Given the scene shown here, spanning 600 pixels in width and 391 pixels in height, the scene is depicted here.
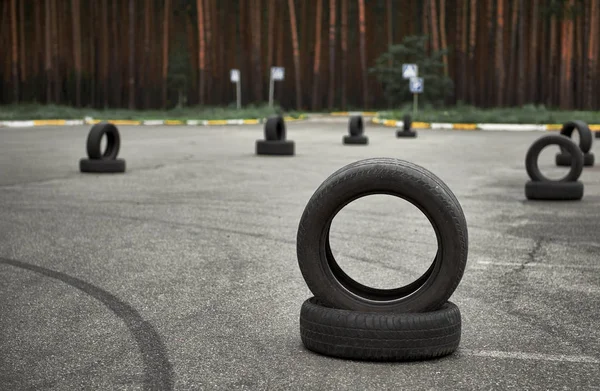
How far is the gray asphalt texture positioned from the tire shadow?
0.01 metres

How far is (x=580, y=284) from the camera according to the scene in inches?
251

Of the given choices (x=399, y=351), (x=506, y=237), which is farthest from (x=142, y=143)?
(x=399, y=351)

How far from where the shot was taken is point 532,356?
4.53 metres

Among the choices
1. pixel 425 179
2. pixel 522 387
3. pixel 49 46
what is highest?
pixel 49 46

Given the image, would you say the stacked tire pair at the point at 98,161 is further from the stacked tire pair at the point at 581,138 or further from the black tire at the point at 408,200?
the black tire at the point at 408,200

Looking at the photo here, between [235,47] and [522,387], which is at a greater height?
[235,47]

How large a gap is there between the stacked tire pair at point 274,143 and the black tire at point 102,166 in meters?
5.03

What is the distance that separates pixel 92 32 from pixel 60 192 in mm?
58053

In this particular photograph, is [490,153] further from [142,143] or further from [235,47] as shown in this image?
[235,47]

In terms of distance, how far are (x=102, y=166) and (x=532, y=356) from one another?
37.9ft

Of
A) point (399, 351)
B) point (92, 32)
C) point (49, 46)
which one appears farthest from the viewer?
point (92, 32)

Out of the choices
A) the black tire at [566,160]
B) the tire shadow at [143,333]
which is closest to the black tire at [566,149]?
the black tire at [566,160]

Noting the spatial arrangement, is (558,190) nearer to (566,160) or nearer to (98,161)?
(566,160)

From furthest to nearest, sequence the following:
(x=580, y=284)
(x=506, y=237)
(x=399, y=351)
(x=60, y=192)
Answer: (x=60, y=192)
(x=506, y=237)
(x=580, y=284)
(x=399, y=351)
